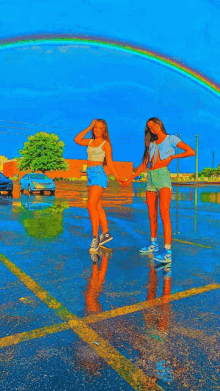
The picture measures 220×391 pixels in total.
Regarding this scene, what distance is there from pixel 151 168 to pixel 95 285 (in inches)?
85.7

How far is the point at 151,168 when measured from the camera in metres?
5.22

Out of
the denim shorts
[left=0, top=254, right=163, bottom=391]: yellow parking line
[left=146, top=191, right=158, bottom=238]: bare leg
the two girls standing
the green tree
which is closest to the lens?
[left=0, top=254, right=163, bottom=391]: yellow parking line

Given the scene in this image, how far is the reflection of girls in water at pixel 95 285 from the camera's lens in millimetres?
3225

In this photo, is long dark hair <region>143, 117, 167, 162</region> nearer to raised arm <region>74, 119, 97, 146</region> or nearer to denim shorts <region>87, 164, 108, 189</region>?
denim shorts <region>87, 164, 108, 189</region>

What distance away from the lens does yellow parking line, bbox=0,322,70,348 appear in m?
2.48

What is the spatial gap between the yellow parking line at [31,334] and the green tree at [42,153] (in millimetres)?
54713

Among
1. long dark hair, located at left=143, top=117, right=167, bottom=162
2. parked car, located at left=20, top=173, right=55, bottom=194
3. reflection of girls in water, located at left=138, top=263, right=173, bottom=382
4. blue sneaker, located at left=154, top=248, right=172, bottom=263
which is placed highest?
long dark hair, located at left=143, top=117, right=167, bottom=162

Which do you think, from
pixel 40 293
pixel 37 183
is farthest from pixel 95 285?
pixel 37 183

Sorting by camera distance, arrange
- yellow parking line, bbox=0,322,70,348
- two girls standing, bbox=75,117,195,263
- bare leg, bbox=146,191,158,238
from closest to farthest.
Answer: yellow parking line, bbox=0,322,70,348, two girls standing, bbox=75,117,195,263, bare leg, bbox=146,191,158,238

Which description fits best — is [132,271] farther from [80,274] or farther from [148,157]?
[148,157]

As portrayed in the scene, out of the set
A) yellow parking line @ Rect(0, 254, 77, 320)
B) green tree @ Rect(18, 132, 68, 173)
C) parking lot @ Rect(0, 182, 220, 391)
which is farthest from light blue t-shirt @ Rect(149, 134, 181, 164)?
green tree @ Rect(18, 132, 68, 173)

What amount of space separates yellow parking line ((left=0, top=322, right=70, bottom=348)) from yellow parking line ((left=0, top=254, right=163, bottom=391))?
0.10m

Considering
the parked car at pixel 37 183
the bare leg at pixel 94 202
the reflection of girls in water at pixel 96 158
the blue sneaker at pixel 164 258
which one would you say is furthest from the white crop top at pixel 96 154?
the parked car at pixel 37 183

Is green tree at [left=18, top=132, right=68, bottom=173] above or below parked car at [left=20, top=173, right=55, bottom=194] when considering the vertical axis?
above
